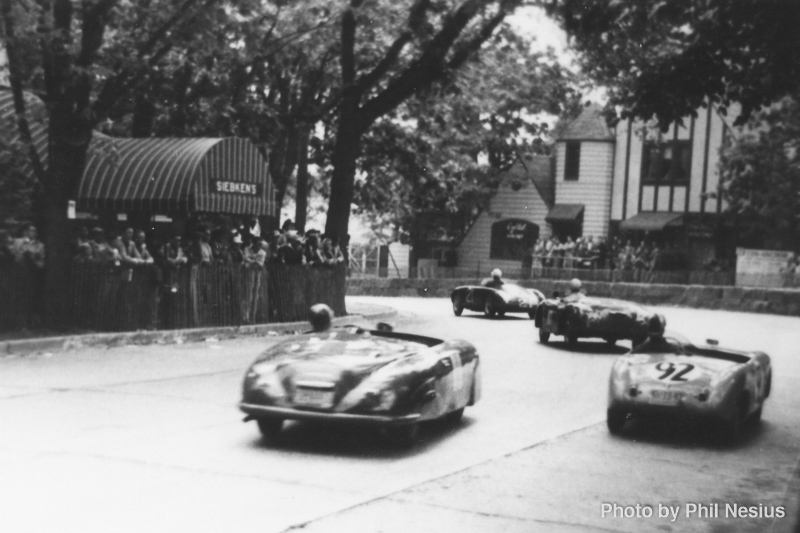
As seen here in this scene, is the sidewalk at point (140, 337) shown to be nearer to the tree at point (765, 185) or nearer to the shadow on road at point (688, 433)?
the shadow on road at point (688, 433)

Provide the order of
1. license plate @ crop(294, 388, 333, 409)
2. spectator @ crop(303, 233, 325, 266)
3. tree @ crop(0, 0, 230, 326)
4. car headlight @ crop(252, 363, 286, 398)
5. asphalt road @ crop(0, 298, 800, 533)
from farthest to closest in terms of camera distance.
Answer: spectator @ crop(303, 233, 325, 266) → tree @ crop(0, 0, 230, 326) → car headlight @ crop(252, 363, 286, 398) → license plate @ crop(294, 388, 333, 409) → asphalt road @ crop(0, 298, 800, 533)

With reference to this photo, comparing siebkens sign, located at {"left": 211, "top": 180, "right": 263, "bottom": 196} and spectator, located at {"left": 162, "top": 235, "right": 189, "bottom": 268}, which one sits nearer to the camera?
spectator, located at {"left": 162, "top": 235, "right": 189, "bottom": 268}

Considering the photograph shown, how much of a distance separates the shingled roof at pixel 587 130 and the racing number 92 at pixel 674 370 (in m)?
38.1

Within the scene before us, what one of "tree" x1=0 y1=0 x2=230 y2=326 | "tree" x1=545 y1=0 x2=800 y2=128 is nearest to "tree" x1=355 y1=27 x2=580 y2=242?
"tree" x1=0 y1=0 x2=230 y2=326

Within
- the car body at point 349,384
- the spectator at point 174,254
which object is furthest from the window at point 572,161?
the car body at point 349,384

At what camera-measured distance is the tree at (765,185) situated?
3941 cm

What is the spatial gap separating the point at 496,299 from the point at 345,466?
20101 millimetres

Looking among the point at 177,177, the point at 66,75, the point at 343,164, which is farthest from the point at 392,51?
the point at 66,75

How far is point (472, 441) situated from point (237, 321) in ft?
39.9

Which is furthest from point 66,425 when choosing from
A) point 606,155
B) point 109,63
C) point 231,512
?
point 606,155

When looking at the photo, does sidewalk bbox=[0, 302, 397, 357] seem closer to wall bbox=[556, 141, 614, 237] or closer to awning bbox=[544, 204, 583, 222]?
awning bbox=[544, 204, 583, 222]

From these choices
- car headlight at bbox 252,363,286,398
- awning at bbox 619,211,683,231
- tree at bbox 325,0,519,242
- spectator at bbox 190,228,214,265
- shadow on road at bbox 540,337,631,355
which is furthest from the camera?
awning at bbox 619,211,683,231

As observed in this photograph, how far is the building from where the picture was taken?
46406 millimetres

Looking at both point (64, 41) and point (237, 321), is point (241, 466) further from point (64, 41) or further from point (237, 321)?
point (237, 321)
